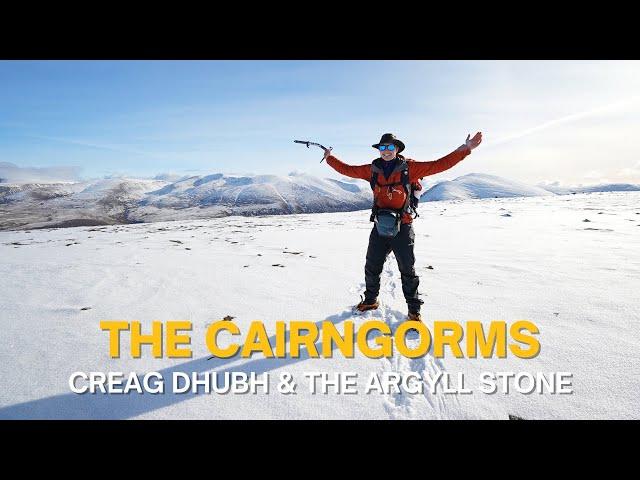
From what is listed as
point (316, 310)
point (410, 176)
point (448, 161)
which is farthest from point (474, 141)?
point (316, 310)

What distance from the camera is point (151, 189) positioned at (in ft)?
373

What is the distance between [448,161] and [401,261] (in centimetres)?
143

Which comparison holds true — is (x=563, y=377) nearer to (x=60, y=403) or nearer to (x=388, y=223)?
(x=388, y=223)

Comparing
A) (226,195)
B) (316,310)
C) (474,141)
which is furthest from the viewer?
(226,195)

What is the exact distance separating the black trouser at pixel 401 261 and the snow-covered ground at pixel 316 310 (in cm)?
35

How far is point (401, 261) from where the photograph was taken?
437cm

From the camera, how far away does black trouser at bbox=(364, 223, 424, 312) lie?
4.27 m

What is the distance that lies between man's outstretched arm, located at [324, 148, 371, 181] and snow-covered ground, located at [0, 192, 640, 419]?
1.98m

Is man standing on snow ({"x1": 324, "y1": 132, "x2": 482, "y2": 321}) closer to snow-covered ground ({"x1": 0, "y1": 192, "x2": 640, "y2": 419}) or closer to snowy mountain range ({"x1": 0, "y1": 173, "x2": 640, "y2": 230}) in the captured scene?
snow-covered ground ({"x1": 0, "y1": 192, "x2": 640, "y2": 419})

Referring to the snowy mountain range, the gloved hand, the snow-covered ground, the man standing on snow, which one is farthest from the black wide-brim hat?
the snowy mountain range

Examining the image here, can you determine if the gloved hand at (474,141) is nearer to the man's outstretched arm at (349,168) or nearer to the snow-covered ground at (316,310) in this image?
the man's outstretched arm at (349,168)

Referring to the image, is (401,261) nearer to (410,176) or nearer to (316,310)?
(410,176)

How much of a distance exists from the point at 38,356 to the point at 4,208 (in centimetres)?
11449

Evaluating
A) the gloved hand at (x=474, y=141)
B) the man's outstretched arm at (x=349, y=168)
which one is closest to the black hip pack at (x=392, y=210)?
the man's outstretched arm at (x=349, y=168)
